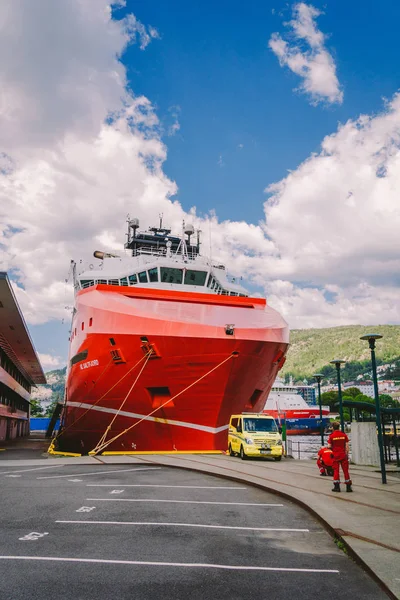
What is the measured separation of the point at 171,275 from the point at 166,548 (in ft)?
59.9

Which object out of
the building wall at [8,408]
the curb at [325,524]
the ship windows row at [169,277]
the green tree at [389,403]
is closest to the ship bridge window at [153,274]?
the ship windows row at [169,277]

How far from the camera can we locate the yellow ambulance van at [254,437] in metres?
17.5

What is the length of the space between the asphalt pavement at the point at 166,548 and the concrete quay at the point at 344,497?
0.22m

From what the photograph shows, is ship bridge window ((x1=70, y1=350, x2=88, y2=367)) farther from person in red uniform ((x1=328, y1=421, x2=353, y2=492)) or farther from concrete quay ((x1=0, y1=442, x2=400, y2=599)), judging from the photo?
person in red uniform ((x1=328, y1=421, x2=353, y2=492))

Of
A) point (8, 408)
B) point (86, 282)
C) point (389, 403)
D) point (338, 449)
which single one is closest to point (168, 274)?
point (86, 282)

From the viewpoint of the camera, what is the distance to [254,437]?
17609 mm

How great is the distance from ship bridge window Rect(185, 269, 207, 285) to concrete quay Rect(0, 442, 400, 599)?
897 centimetres

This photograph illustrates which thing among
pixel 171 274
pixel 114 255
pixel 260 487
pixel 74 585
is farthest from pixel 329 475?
pixel 114 255

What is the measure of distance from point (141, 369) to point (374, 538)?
1261cm

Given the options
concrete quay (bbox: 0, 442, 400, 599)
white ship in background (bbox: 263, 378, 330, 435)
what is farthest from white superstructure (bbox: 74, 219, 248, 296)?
→ white ship in background (bbox: 263, 378, 330, 435)

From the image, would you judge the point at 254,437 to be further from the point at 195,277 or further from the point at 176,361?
the point at 195,277

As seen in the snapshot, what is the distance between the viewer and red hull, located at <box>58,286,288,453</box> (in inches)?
701

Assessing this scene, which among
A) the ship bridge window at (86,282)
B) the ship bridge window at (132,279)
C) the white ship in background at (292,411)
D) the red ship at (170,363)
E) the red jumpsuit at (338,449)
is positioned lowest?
the white ship in background at (292,411)

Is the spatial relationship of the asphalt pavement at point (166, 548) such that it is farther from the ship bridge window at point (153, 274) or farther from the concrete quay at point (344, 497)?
the ship bridge window at point (153, 274)
